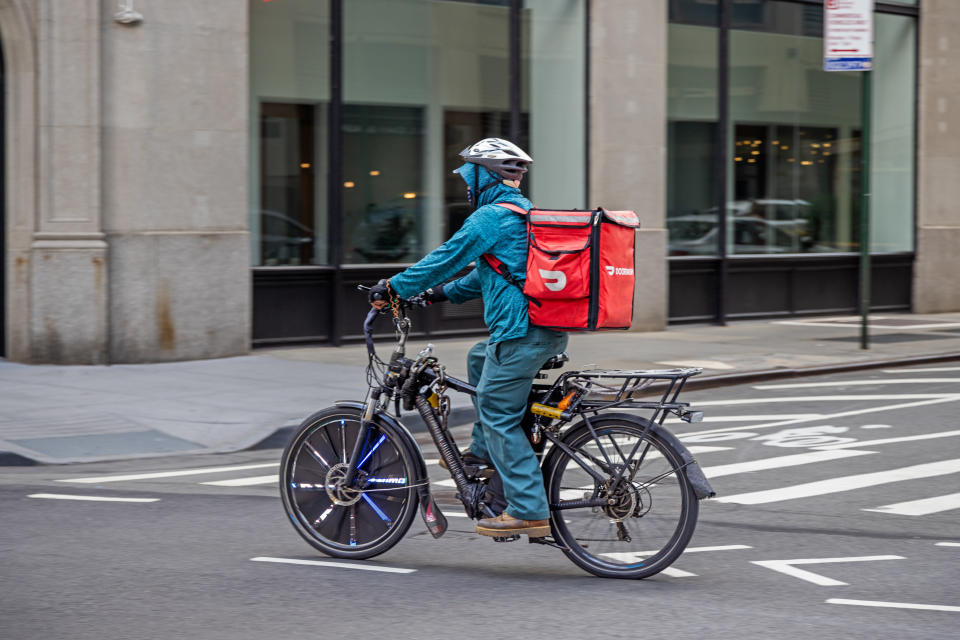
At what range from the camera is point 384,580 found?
5375 mm

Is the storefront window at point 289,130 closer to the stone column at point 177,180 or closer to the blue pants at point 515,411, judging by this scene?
the stone column at point 177,180

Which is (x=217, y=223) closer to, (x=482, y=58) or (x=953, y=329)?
(x=482, y=58)

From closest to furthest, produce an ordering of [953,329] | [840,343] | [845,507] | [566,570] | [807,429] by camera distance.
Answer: [566,570], [845,507], [807,429], [840,343], [953,329]

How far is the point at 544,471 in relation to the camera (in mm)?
5480

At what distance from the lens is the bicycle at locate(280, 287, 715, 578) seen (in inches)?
207

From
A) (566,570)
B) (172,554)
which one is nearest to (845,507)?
(566,570)

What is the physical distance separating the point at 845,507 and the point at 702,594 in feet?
6.93

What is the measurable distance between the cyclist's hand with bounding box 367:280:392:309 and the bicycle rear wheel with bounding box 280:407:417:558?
561mm

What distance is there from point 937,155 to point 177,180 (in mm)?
12844

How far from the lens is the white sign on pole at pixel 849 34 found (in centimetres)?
1478

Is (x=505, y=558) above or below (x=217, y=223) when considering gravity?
below

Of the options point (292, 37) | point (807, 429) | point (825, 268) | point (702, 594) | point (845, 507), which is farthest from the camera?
point (825, 268)

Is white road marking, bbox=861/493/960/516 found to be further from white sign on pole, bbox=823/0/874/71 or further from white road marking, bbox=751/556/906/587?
white sign on pole, bbox=823/0/874/71

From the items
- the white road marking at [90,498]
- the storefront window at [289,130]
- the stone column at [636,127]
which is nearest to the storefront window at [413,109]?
the storefront window at [289,130]
